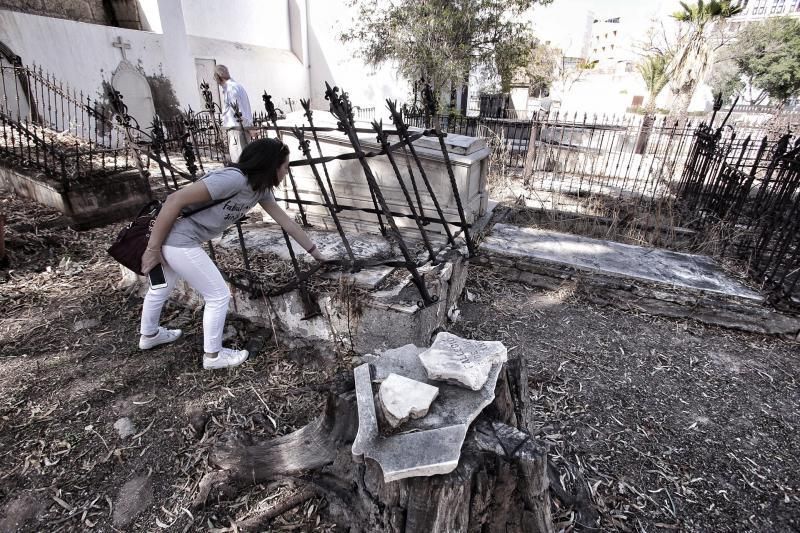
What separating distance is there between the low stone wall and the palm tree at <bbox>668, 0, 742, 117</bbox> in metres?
14.3

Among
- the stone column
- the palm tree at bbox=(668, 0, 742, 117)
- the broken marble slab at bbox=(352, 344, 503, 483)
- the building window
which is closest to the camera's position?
the broken marble slab at bbox=(352, 344, 503, 483)

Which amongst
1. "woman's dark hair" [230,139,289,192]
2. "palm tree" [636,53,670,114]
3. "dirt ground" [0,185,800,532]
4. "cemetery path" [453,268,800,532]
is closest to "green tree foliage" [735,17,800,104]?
"palm tree" [636,53,670,114]

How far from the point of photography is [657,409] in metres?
2.85

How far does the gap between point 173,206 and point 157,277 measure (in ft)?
2.23

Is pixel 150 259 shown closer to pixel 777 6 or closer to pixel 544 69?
pixel 544 69

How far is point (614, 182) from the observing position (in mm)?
8648

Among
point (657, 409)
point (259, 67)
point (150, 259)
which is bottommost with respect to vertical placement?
point (657, 409)

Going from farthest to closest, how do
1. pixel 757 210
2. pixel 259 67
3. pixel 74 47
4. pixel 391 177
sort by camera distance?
pixel 259 67, pixel 74 47, pixel 757 210, pixel 391 177

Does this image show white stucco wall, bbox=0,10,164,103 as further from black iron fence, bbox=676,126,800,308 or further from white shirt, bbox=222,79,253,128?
black iron fence, bbox=676,126,800,308

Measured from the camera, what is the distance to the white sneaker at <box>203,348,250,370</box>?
2902 mm

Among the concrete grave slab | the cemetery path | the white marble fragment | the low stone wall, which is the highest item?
the low stone wall

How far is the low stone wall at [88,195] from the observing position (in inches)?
206

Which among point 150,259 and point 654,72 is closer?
point 150,259

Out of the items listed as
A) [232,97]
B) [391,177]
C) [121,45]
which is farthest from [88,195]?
[121,45]
